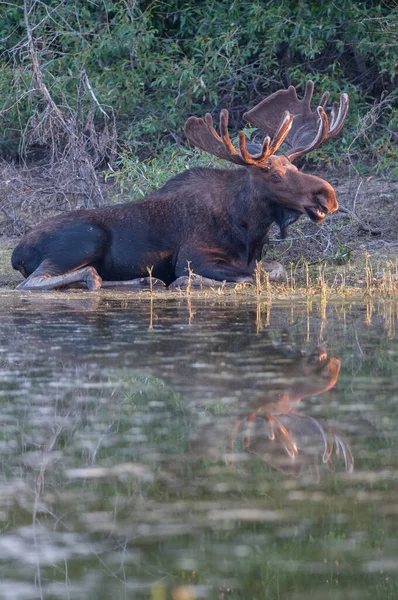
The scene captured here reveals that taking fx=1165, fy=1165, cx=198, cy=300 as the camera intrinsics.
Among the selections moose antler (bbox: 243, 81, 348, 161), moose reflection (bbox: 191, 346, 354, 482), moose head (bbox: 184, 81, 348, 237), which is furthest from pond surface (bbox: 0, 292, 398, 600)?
moose antler (bbox: 243, 81, 348, 161)

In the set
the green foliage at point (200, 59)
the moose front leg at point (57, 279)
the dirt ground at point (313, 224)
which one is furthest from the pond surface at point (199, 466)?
the green foliage at point (200, 59)

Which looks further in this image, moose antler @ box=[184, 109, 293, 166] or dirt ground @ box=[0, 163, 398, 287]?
dirt ground @ box=[0, 163, 398, 287]

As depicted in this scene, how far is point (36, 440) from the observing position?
3.88 meters

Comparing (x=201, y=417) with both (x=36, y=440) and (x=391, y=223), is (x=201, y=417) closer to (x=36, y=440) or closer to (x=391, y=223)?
(x=36, y=440)

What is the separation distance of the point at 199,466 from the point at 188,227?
6.72 metres

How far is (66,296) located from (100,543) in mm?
6224

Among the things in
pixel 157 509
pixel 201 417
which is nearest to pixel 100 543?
pixel 157 509

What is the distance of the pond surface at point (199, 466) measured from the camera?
270cm

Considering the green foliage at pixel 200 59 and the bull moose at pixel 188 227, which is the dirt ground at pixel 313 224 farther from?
the bull moose at pixel 188 227

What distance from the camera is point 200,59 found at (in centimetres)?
1352

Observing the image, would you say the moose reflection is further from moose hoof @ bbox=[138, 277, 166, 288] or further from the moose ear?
moose hoof @ bbox=[138, 277, 166, 288]

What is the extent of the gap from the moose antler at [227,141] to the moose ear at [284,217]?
424 mm

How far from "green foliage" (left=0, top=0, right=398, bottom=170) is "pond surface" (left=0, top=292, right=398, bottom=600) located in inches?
278

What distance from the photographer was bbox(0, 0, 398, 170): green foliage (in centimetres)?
1281
